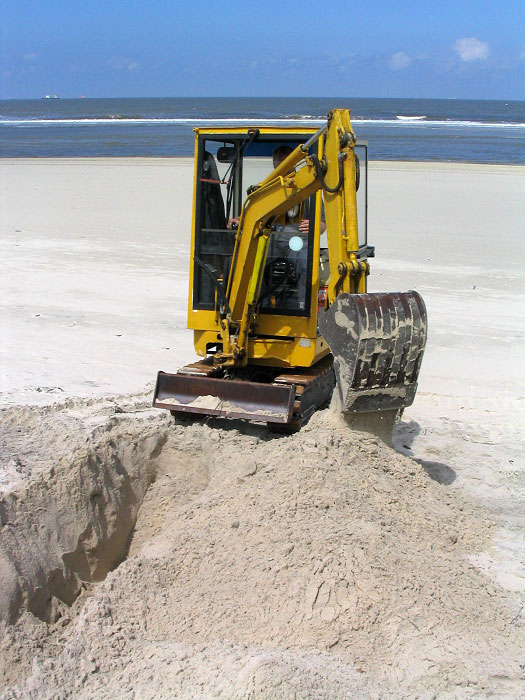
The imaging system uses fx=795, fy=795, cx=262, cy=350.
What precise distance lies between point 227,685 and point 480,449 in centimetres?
395

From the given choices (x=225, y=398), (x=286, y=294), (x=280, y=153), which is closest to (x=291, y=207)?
(x=280, y=153)

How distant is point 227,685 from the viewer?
12.3ft

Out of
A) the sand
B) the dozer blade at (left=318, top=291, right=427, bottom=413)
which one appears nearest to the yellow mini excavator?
the dozer blade at (left=318, top=291, right=427, bottom=413)

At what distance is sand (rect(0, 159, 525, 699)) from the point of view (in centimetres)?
401

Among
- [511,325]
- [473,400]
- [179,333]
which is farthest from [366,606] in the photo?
[511,325]

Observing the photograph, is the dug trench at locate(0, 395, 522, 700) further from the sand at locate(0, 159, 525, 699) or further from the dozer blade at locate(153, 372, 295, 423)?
the dozer blade at locate(153, 372, 295, 423)

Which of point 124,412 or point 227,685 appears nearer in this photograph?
point 227,685

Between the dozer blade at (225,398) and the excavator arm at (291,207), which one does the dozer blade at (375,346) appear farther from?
the dozer blade at (225,398)

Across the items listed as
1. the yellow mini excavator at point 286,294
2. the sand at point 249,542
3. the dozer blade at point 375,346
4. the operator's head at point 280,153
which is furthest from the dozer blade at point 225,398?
the operator's head at point 280,153

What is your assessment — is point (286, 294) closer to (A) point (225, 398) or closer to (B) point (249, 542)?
(A) point (225, 398)

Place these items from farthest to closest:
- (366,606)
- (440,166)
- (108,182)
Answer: (440,166)
(108,182)
(366,606)

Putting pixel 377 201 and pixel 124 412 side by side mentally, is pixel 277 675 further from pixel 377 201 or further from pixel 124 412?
pixel 377 201

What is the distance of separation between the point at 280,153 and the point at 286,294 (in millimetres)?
1152

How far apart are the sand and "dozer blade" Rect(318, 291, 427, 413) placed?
35cm
